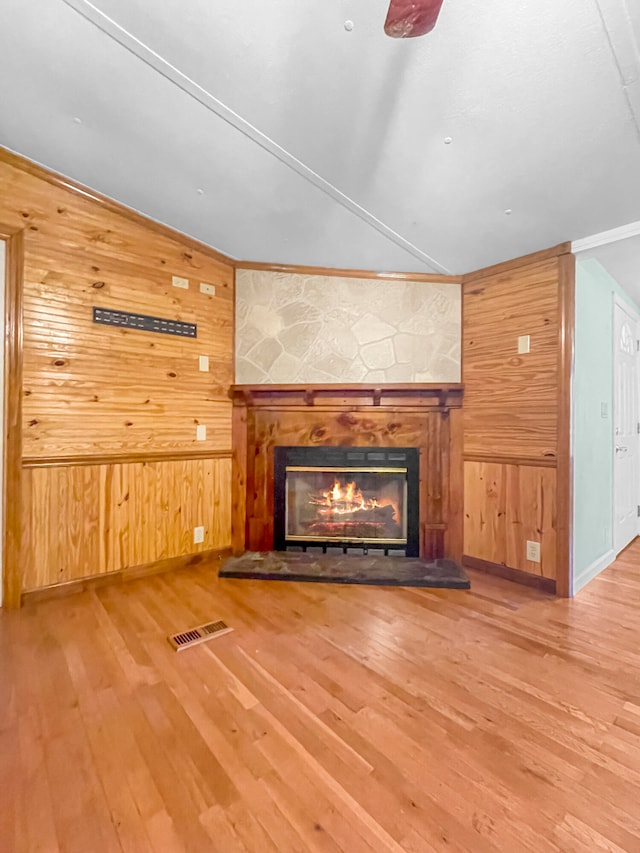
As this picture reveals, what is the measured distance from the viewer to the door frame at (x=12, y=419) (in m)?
2.12

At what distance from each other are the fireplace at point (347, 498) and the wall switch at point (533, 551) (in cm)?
79

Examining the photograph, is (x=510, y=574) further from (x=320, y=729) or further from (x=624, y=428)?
(x=320, y=729)

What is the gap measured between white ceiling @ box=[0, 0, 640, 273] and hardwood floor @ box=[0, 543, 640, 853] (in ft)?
7.69

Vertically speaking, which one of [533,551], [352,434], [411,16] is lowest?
[533,551]

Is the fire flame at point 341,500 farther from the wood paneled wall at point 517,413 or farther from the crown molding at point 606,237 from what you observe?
the crown molding at point 606,237

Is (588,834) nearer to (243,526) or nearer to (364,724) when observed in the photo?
(364,724)

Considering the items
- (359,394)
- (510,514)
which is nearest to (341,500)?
(359,394)

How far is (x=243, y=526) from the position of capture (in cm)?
310

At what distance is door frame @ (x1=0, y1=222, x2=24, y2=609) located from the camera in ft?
6.97

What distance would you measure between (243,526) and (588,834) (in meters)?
2.51

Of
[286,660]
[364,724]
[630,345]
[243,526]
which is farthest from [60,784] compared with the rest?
[630,345]

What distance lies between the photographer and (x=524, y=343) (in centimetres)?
264

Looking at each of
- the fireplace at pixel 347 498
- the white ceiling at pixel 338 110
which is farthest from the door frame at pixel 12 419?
the fireplace at pixel 347 498

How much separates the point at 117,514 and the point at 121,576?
1.39 feet
